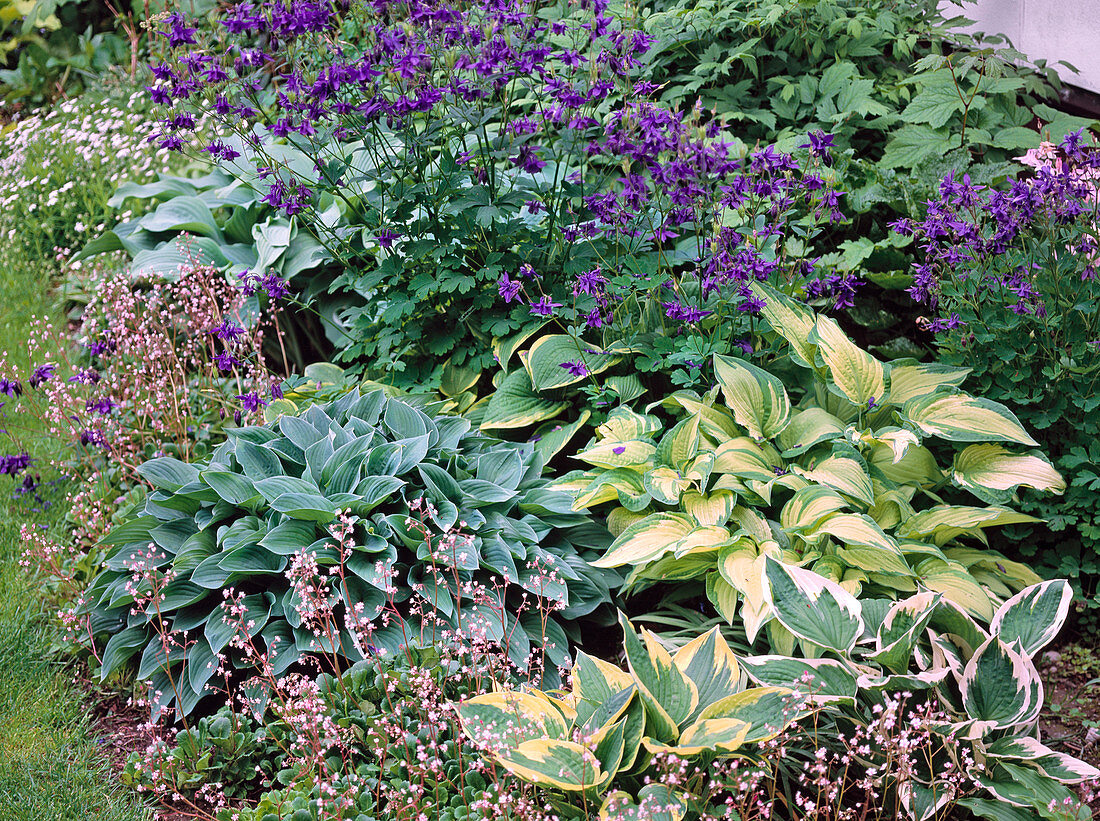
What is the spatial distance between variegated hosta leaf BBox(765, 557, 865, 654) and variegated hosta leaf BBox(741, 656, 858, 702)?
0.29 ft

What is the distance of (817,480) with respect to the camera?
2729mm

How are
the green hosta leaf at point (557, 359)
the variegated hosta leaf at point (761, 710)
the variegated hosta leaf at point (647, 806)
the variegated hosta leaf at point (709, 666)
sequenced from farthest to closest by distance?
the green hosta leaf at point (557, 359) < the variegated hosta leaf at point (709, 666) < the variegated hosta leaf at point (761, 710) < the variegated hosta leaf at point (647, 806)

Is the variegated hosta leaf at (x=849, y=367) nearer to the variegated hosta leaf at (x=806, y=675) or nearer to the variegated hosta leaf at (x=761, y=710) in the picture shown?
the variegated hosta leaf at (x=806, y=675)

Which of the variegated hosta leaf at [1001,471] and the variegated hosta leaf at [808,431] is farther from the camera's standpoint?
the variegated hosta leaf at [808,431]

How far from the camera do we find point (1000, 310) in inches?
114

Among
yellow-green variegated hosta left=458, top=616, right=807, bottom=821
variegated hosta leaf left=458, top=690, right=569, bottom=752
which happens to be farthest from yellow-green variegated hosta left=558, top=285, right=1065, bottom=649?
variegated hosta leaf left=458, top=690, right=569, bottom=752

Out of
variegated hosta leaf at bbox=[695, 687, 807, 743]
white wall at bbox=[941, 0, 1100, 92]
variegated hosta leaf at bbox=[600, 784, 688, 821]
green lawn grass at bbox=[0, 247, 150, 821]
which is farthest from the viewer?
white wall at bbox=[941, 0, 1100, 92]

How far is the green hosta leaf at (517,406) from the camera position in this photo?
3.28m

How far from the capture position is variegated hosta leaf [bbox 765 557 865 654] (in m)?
2.31

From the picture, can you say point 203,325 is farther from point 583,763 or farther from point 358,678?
point 583,763

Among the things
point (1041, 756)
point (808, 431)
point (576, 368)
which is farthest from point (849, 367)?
point (1041, 756)

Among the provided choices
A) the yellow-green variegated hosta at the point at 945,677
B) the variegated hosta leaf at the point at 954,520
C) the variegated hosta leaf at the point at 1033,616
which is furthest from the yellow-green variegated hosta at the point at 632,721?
the variegated hosta leaf at the point at 954,520

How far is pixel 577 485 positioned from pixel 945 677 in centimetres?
122

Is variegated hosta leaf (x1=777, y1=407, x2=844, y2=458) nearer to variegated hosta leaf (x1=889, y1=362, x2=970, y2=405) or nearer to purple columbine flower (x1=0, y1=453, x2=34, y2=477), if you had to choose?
variegated hosta leaf (x1=889, y1=362, x2=970, y2=405)
